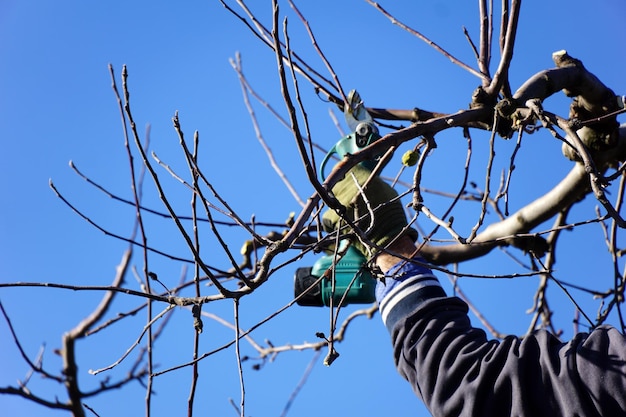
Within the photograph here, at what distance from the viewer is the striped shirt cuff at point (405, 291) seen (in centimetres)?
211

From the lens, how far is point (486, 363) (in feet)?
6.00

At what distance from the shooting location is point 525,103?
2273 millimetres

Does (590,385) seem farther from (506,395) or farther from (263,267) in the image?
(263,267)

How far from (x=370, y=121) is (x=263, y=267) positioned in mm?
929

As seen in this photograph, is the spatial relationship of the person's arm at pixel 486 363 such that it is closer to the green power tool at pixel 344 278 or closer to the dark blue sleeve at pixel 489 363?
the dark blue sleeve at pixel 489 363

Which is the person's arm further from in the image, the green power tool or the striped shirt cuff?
the green power tool

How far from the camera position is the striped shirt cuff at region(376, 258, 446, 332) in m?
2.11

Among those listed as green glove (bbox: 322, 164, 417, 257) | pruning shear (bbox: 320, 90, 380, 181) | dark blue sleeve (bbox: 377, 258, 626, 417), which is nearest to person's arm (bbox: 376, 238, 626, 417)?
dark blue sleeve (bbox: 377, 258, 626, 417)

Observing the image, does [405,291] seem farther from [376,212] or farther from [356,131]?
[356,131]

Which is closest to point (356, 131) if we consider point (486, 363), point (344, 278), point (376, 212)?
point (376, 212)

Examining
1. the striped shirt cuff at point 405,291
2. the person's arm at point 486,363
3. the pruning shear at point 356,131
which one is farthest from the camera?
the pruning shear at point 356,131

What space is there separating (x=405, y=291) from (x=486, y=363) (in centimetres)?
36

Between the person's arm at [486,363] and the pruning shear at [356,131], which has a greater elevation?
the pruning shear at [356,131]

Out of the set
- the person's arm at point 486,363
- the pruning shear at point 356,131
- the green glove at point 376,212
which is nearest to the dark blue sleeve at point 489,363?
the person's arm at point 486,363
